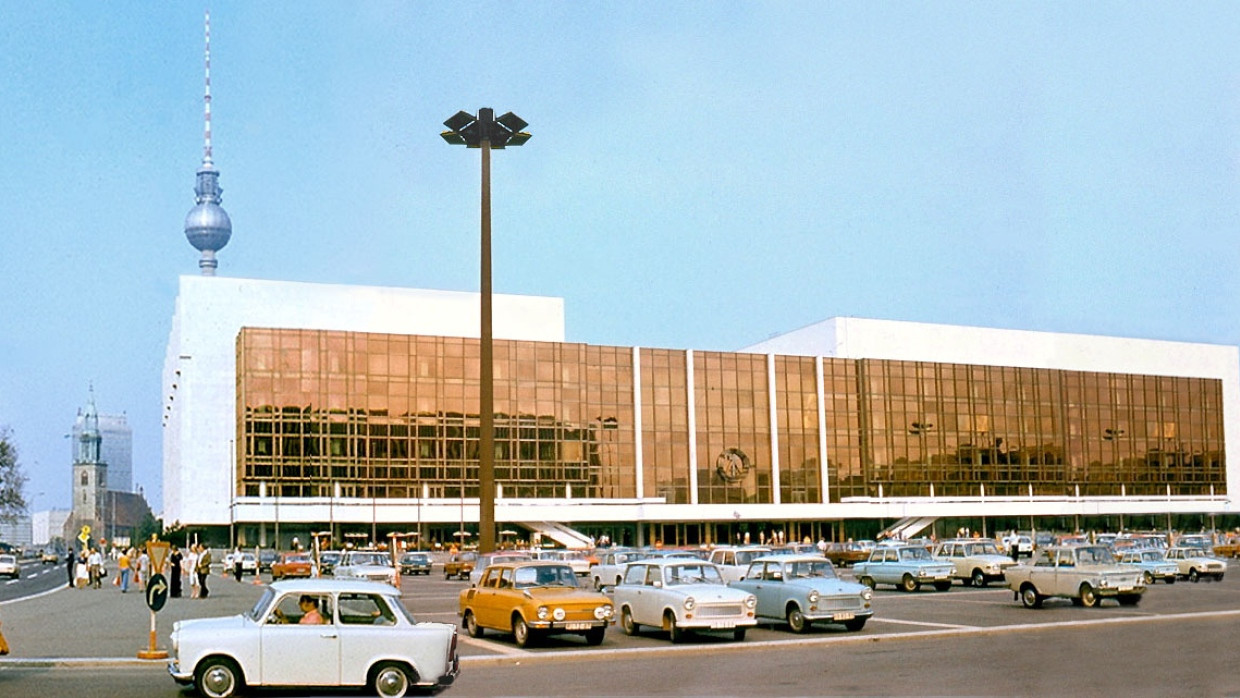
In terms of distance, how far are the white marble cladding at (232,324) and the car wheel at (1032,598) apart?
300 feet

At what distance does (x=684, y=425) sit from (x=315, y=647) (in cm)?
9999

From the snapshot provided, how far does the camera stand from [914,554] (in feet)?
143

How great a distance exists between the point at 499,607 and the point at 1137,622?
13709 millimetres

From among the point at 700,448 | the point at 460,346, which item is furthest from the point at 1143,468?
the point at 460,346

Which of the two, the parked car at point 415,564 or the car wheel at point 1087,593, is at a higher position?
the car wheel at point 1087,593

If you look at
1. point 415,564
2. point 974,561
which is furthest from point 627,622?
point 415,564

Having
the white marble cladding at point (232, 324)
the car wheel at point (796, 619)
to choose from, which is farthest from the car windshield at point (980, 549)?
the white marble cladding at point (232, 324)

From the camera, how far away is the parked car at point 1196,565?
48.8 m

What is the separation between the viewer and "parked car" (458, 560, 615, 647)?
23828 mm

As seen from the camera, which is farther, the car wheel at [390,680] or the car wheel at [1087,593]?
the car wheel at [1087,593]

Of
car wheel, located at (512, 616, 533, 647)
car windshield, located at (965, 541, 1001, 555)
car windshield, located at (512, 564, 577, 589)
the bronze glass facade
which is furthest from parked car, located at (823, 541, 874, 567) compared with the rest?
car wheel, located at (512, 616, 533, 647)

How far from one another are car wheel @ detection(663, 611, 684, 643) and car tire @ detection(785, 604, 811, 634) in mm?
3057

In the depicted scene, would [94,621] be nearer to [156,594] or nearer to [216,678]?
[156,594]

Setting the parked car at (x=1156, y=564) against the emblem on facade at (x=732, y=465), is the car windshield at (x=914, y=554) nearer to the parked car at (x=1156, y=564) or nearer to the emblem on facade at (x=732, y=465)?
the parked car at (x=1156, y=564)
